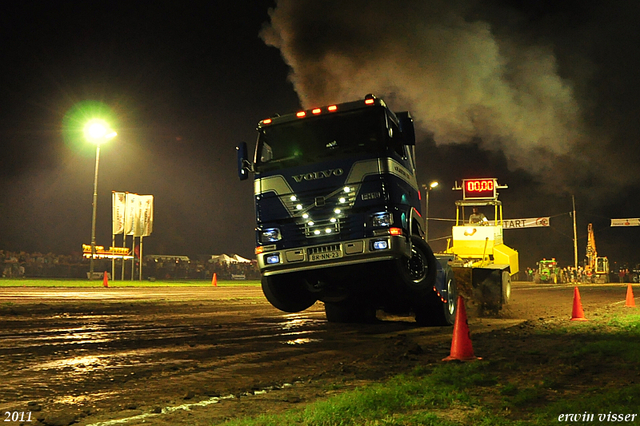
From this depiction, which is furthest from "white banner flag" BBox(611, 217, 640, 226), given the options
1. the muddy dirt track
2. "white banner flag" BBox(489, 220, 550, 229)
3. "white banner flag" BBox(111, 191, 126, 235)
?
the muddy dirt track

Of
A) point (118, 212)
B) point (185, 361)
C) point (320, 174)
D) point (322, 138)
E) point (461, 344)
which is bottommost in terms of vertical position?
Answer: point (185, 361)

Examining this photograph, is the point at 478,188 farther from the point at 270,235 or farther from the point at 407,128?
the point at 270,235

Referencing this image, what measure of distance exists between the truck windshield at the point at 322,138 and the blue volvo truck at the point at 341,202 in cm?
2

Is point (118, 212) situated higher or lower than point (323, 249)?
higher

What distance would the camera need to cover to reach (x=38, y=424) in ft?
14.4

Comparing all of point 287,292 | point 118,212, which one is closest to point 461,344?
point 287,292

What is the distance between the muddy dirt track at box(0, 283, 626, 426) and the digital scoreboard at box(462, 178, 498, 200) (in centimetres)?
745

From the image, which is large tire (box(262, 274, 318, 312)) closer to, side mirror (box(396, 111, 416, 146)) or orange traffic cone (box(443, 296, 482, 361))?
side mirror (box(396, 111, 416, 146))

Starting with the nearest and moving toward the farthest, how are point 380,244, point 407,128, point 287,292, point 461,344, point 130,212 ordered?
point 461,344
point 380,244
point 407,128
point 287,292
point 130,212

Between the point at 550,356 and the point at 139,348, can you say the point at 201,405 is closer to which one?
the point at 139,348

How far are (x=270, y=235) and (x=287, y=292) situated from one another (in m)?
1.42

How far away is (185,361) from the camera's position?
7328 millimetres

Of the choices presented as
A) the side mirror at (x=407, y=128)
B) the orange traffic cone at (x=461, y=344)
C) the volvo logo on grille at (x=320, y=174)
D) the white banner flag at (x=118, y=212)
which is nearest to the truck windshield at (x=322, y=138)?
the volvo logo on grille at (x=320, y=174)

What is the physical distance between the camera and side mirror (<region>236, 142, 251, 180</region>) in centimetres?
1067
